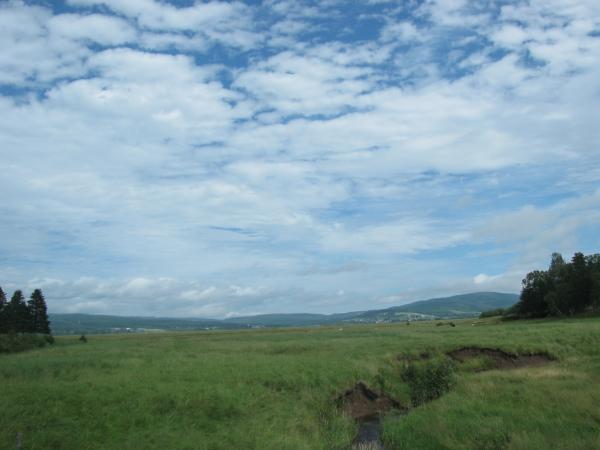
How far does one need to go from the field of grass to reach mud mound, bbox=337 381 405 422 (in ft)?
2.19

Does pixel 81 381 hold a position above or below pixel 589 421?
above

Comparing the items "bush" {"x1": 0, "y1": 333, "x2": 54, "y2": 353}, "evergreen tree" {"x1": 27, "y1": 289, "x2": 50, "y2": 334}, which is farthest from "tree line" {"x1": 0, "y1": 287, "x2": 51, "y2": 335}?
"bush" {"x1": 0, "y1": 333, "x2": 54, "y2": 353}

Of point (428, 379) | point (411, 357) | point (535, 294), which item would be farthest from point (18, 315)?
point (535, 294)

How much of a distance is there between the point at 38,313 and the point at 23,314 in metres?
3.98

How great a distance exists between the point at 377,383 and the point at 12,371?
2327 cm

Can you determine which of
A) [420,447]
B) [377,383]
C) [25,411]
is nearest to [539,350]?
[377,383]

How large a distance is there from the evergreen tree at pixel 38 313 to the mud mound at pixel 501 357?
298 feet

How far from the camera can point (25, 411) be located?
19.1m

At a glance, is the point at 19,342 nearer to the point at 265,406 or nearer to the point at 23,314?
the point at 23,314

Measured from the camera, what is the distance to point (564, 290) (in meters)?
91.8

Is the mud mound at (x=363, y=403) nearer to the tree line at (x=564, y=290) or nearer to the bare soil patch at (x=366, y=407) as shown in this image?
the bare soil patch at (x=366, y=407)

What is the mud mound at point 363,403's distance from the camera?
98.5 feet

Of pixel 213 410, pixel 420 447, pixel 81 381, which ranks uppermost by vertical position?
pixel 81 381

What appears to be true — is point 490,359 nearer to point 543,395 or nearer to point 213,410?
point 543,395
